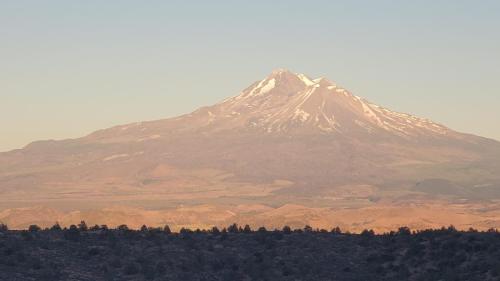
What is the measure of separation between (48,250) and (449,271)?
52.5 ft

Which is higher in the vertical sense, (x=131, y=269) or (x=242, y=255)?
(x=242, y=255)

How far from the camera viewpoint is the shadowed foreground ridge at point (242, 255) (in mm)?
43219

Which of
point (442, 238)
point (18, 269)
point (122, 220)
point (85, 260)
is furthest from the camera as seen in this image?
point (122, 220)

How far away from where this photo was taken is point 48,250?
4497 centimetres

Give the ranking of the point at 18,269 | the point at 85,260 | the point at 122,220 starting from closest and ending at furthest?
the point at 18,269 < the point at 85,260 < the point at 122,220

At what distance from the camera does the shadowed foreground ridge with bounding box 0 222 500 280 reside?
43.2 meters

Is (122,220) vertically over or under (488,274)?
over

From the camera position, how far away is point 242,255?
4719 centimetres

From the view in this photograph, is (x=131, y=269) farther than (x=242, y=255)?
No

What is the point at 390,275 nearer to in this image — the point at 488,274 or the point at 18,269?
the point at 488,274

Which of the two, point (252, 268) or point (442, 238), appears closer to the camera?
point (252, 268)

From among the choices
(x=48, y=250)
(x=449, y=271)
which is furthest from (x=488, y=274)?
(x=48, y=250)

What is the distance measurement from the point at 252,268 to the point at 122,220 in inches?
5931

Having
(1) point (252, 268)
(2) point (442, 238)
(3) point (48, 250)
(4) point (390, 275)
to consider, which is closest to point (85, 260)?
(3) point (48, 250)
